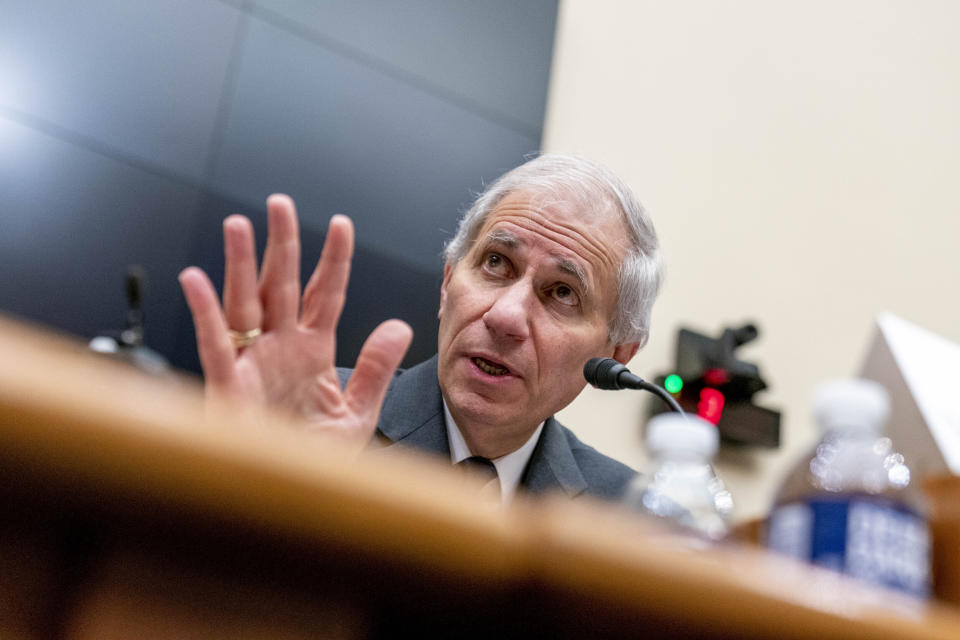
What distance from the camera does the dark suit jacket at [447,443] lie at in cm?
150

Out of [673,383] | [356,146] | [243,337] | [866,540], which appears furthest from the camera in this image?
[673,383]

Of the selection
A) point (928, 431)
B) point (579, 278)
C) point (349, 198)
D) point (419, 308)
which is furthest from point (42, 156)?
point (928, 431)

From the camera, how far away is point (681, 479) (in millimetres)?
669

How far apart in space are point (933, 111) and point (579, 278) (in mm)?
2789

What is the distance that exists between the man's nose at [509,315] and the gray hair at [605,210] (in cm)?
21

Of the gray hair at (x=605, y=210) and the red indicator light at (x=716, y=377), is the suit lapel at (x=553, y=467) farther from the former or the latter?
the red indicator light at (x=716, y=377)

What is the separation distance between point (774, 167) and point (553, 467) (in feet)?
6.90

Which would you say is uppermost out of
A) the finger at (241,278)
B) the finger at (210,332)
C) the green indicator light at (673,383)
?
the green indicator light at (673,383)

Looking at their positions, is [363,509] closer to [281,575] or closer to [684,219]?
[281,575]

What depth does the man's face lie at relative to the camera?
154 centimetres

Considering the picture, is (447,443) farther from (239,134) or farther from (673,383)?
(673,383)

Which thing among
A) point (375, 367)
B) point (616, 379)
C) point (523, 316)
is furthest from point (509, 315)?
point (375, 367)

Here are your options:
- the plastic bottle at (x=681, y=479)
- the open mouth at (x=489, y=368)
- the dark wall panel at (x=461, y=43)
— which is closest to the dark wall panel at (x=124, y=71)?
the dark wall panel at (x=461, y=43)

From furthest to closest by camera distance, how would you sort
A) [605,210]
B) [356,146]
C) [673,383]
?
[673,383], [356,146], [605,210]
